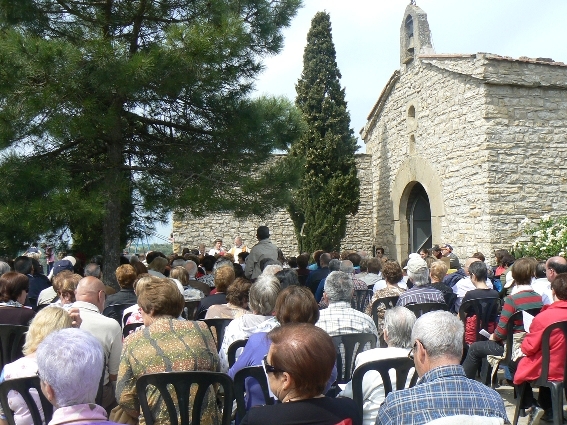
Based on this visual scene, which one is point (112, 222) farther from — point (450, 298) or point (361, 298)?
point (450, 298)

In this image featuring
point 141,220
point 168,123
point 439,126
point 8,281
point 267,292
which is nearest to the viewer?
point 267,292

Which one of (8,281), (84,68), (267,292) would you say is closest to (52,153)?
(84,68)

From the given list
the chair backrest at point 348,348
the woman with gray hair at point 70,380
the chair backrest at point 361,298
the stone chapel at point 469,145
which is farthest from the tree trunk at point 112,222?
the woman with gray hair at point 70,380

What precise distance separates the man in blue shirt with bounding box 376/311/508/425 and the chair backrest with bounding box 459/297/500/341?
3074mm

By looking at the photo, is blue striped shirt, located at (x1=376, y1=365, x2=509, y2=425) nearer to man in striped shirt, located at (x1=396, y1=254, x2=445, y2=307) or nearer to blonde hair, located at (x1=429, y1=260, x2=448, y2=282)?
man in striped shirt, located at (x1=396, y1=254, x2=445, y2=307)

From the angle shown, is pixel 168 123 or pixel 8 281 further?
pixel 168 123

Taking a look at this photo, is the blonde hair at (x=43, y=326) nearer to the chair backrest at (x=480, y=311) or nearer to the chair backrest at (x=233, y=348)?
the chair backrest at (x=233, y=348)

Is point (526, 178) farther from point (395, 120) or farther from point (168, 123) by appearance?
point (168, 123)

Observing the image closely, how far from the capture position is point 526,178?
10797 mm

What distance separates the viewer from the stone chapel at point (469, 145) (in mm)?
10695

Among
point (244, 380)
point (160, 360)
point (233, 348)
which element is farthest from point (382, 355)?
point (160, 360)

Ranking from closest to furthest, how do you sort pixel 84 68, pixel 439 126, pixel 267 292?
1. pixel 267 292
2. pixel 84 68
3. pixel 439 126

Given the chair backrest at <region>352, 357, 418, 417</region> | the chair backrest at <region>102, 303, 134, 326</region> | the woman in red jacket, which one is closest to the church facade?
the woman in red jacket

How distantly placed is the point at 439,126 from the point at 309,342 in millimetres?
10570
